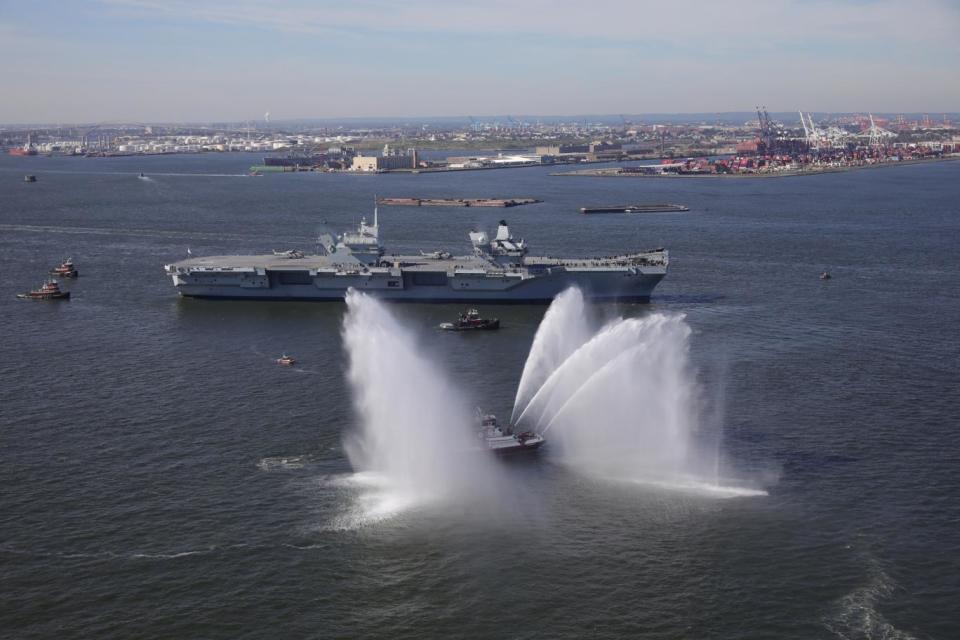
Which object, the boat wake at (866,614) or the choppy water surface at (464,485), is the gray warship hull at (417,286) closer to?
the choppy water surface at (464,485)

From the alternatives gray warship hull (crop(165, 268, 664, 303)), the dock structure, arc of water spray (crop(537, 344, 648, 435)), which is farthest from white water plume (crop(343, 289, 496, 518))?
the dock structure

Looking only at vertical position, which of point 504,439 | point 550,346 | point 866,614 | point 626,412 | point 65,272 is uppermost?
point 65,272

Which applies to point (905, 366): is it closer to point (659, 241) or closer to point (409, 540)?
point (409, 540)

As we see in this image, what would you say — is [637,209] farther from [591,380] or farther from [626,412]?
[626,412]

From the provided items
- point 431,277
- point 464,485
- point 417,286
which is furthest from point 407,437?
point 431,277

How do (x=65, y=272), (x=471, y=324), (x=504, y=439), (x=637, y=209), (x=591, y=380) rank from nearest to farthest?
(x=504, y=439)
(x=591, y=380)
(x=471, y=324)
(x=65, y=272)
(x=637, y=209)

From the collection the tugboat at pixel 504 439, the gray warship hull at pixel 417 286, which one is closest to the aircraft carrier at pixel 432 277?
the gray warship hull at pixel 417 286
